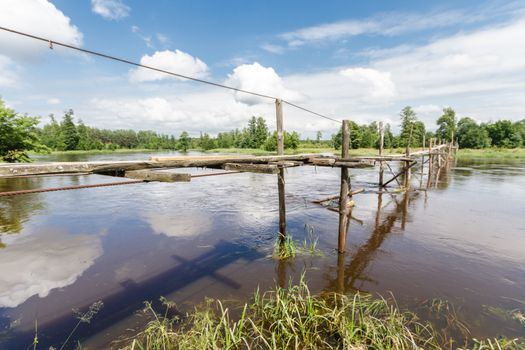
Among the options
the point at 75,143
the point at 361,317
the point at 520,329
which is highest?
the point at 75,143

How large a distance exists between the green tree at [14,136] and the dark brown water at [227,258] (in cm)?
421

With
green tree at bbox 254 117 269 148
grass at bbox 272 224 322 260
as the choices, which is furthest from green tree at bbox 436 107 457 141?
grass at bbox 272 224 322 260

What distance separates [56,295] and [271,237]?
23.3 ft

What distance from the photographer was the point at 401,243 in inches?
390

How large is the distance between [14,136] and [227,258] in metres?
19.3

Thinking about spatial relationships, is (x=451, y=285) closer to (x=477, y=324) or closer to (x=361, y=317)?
(x=477, y=324)

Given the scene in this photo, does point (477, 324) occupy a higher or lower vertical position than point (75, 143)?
lower

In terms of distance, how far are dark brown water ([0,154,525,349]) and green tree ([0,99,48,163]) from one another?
4.21 m

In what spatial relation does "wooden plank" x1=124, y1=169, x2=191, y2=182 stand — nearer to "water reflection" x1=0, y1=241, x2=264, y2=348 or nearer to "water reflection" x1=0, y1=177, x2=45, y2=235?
"water reflection" x1=0, y1=241, x2=264, y2=348

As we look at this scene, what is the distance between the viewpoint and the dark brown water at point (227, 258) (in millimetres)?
6090

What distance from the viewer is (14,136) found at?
1745 cm

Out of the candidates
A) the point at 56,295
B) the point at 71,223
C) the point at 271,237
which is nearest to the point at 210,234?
the point at 271,237

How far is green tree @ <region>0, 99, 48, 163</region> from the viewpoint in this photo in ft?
→ 56.0

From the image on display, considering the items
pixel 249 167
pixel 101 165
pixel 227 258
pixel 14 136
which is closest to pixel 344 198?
pixel 249 167
